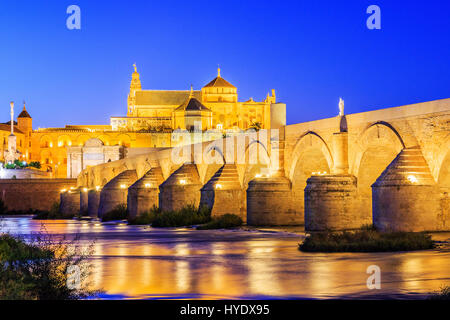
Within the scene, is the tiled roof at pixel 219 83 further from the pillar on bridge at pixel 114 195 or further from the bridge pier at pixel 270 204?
the bridge pier at pixel 270 204

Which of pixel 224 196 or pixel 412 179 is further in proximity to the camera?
pixel 224 196

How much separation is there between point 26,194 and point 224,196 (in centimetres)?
3743

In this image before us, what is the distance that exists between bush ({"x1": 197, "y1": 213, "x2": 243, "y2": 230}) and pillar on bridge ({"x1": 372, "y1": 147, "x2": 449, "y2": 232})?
8676mm

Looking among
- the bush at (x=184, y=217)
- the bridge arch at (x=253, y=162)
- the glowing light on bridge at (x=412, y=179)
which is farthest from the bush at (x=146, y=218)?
the glowing light on bridge at (x=412, y=179)

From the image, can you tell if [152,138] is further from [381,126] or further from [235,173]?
[381,126]

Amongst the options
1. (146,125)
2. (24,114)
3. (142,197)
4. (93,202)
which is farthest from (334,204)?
(24,114)

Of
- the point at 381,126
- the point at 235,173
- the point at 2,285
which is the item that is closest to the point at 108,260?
the point at 2,285

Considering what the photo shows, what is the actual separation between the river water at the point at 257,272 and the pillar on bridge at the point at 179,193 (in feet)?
45.4

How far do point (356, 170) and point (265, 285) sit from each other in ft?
40.9

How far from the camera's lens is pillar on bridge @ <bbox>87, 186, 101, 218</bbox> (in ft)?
151

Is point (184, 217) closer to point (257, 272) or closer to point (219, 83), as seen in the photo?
point (257, 272)

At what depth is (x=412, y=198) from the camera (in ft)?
60.0

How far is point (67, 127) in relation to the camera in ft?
336

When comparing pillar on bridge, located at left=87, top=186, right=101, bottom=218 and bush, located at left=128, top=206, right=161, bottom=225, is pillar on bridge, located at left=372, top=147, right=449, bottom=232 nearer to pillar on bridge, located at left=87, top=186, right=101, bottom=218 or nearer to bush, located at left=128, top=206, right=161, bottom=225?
bush, located at left=128, top=206, right=161, bottom=225
